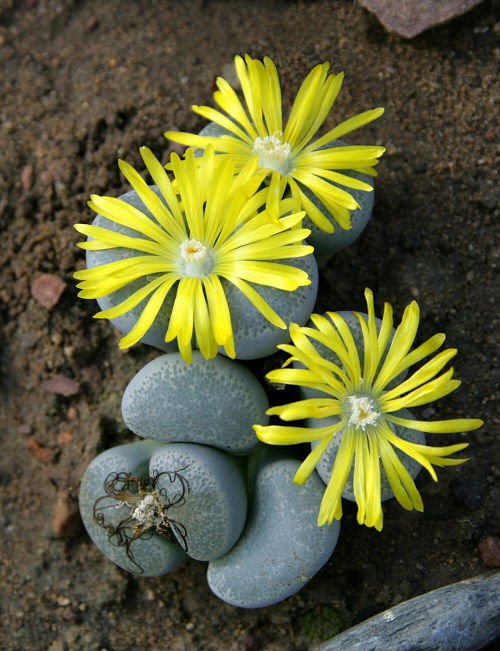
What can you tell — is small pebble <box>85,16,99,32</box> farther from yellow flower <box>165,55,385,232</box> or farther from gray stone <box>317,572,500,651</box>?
gray stone <box>317,572,500,651</box>

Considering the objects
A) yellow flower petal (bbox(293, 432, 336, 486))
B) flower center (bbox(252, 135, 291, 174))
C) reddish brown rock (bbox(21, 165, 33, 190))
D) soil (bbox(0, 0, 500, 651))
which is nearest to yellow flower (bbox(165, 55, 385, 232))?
flower center (bbox(252, 135, 291, 174))

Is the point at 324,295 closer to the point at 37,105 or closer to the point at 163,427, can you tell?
the point at 163,427

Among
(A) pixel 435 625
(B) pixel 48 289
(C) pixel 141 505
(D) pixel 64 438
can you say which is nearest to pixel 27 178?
(B) pixel 48 289

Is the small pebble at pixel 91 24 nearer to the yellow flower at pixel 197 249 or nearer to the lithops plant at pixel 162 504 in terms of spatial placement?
the yellow flower at pixel 197 249

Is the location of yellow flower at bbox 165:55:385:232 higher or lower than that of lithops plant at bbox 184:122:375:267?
higher

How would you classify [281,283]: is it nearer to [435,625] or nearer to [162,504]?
[162,504]
